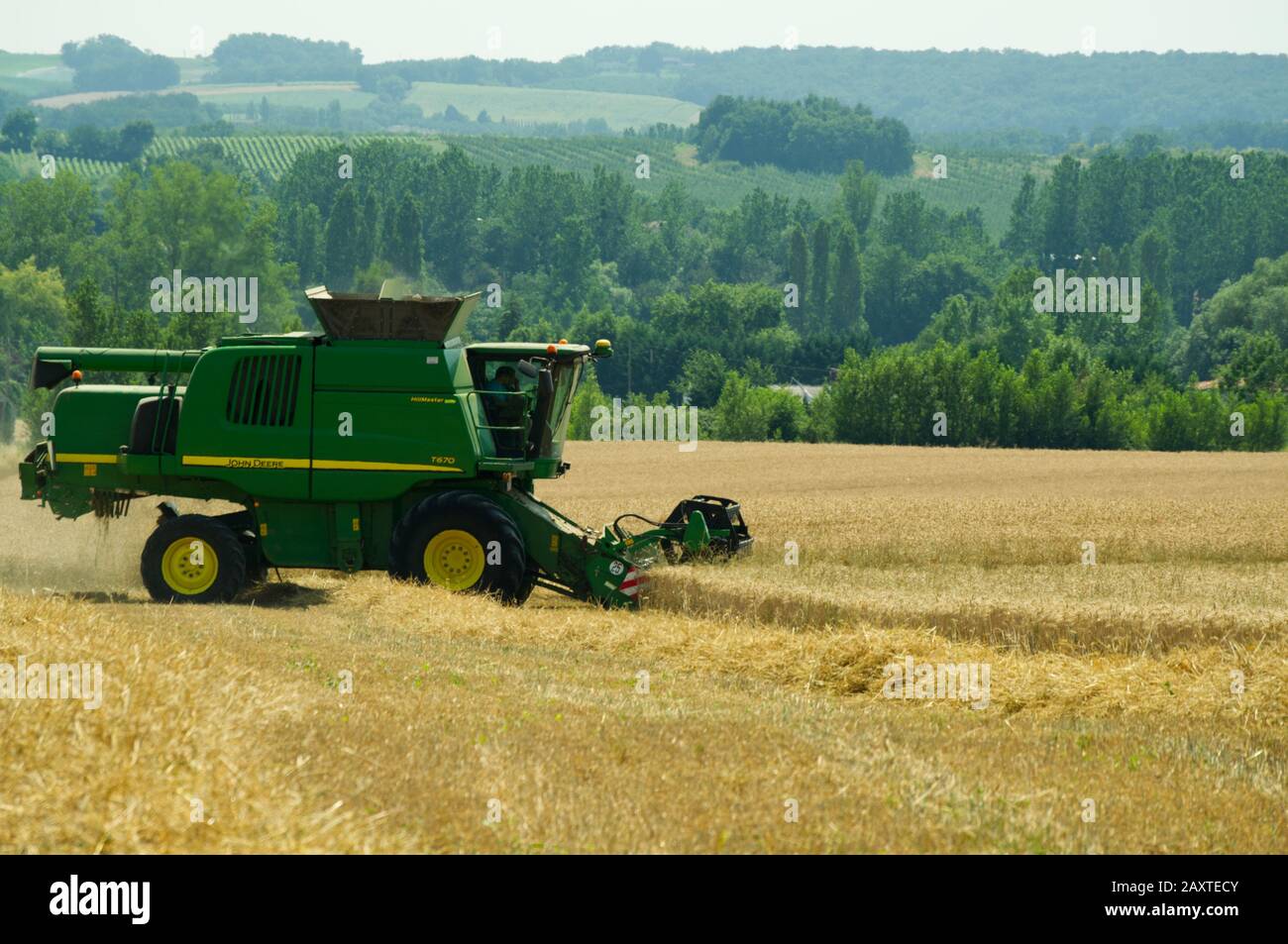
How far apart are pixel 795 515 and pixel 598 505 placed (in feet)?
13.4

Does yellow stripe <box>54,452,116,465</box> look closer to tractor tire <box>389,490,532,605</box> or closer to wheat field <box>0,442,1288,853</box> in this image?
wheat field <box>0,442,1288,853</box>

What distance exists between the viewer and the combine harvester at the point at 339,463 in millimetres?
18188

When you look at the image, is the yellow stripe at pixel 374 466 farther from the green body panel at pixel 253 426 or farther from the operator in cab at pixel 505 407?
the operator in cab at pixel 505 407

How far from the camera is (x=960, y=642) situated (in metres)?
15.7

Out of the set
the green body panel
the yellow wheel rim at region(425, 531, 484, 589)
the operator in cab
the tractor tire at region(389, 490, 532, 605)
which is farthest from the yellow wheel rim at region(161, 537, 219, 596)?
the operator in cab

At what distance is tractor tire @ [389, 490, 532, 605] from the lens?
1817 cm

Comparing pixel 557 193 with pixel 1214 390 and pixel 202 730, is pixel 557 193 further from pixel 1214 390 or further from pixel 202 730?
pixel 202 730

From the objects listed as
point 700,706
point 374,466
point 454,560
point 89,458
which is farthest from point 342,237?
point 700,706

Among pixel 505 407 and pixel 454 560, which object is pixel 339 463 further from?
pixel 505 407

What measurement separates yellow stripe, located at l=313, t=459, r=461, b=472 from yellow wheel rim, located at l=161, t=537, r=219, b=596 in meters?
1.54

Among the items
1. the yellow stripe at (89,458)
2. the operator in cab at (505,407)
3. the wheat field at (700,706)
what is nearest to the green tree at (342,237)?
the wheat field at (700,706)

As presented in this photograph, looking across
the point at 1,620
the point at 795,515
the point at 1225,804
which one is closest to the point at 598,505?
the point at 795,515

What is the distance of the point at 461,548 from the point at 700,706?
21.6 feet

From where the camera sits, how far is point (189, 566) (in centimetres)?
1819
